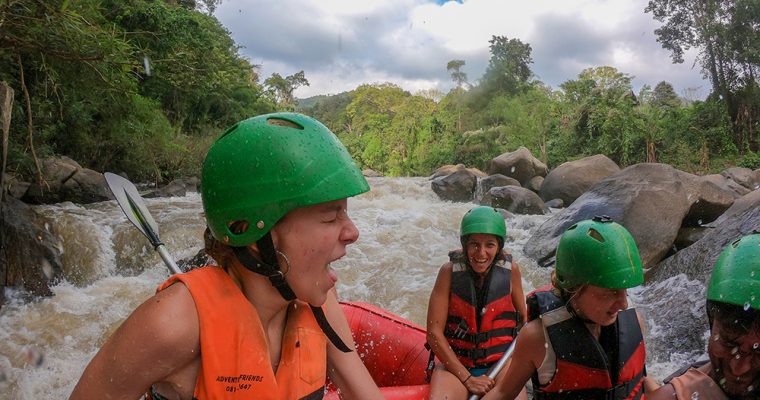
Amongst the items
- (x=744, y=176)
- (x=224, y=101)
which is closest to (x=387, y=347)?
(x=744, y=176)

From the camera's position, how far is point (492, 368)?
3.23m

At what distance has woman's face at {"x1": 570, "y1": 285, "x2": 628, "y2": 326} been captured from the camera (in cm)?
193

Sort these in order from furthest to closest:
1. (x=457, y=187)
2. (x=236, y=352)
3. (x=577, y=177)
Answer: (x=457, y=187) → (x=577, y=177) → (x=236, y=352)

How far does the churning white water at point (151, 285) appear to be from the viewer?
16.0 feet

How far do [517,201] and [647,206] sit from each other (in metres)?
5.67

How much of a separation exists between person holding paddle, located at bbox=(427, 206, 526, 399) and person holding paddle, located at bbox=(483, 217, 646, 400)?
124cm

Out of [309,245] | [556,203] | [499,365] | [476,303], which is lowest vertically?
[499,365]

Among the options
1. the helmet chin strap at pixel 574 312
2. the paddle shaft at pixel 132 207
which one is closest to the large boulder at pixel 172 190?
the paddle shaft at pixel 132 207

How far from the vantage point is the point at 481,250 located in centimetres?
336

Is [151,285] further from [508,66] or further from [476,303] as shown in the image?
[508,66]

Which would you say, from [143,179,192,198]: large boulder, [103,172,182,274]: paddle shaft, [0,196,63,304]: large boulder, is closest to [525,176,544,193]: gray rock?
[143,179,192,198]: large boulder

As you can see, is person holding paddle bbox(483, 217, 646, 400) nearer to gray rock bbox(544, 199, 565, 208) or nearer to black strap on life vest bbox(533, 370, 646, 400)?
black strap on life vest bbox(533, 370, 646, 400)

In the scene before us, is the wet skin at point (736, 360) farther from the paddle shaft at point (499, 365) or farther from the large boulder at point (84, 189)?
the large boulder at point (84, 189)

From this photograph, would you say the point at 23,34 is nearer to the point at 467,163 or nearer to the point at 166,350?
the point at 166,350
